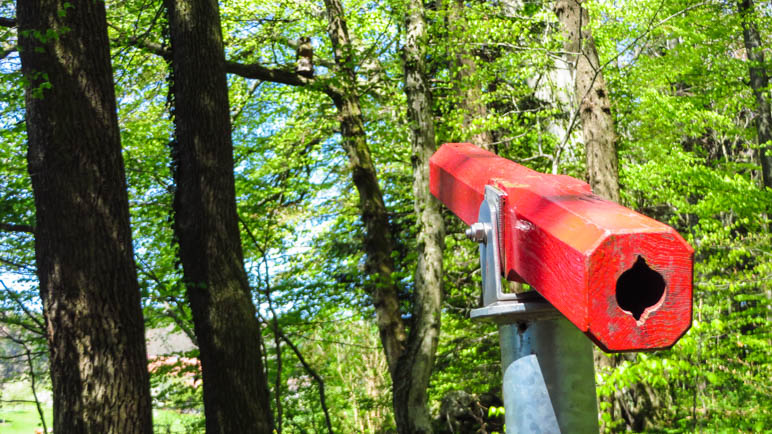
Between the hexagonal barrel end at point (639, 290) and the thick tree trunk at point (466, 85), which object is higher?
the thick tree trunk at point (466, 85)

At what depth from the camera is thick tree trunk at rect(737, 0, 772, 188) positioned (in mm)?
11745

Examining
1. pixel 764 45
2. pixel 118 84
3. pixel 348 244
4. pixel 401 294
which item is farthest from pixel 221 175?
pixel 764 45

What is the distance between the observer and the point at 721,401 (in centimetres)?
1338

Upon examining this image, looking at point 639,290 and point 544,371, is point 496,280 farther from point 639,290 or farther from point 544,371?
point 639,290

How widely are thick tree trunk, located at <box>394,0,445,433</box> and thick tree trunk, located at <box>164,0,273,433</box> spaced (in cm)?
290

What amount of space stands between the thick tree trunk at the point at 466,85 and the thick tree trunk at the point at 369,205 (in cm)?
152

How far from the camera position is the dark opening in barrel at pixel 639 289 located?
107 cm

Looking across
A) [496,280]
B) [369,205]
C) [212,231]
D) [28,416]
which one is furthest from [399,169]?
[496,280]

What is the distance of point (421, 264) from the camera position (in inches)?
332

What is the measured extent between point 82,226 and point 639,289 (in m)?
3.94

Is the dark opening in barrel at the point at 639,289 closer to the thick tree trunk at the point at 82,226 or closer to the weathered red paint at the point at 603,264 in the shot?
the weathered red paint at the point at 603,264

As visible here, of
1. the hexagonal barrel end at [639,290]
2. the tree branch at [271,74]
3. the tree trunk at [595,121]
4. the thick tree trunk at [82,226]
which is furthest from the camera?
the tree branch at [271,74]

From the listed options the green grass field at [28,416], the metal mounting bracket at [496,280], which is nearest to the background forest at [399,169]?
the green grass field at [28,416]

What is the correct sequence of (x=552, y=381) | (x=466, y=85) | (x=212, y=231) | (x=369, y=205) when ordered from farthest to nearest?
(x=466, y=85)
(x=369, y=205)
(x=212, y=231)
(x=552, y=381)
